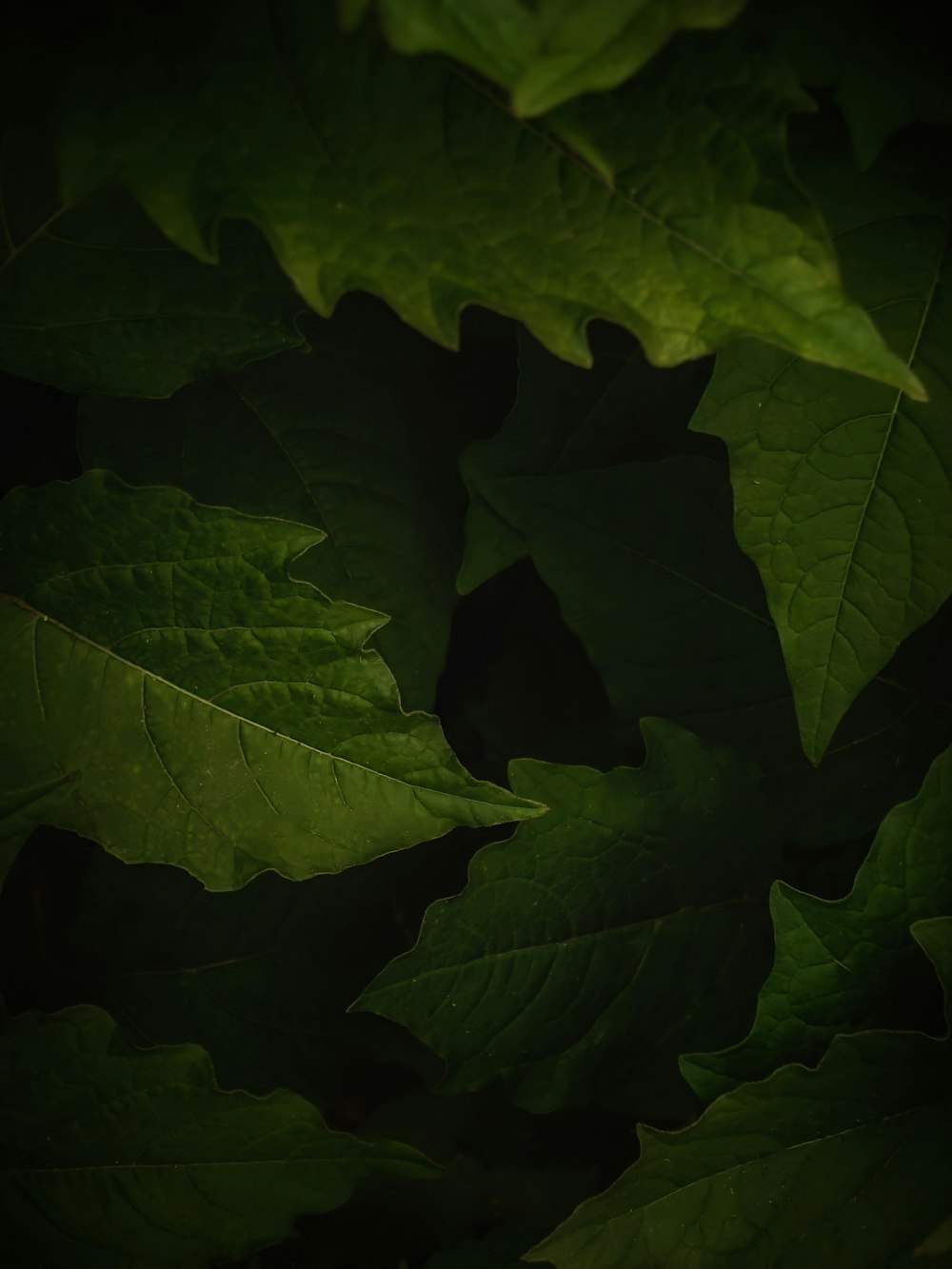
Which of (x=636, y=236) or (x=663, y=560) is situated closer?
(x=636, y=236)

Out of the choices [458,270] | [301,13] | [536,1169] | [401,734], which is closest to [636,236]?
[458,270]

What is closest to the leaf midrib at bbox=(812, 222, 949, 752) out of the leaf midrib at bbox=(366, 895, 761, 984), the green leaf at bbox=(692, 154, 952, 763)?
the green leaf at bbox=(692, 154, 952, 763)

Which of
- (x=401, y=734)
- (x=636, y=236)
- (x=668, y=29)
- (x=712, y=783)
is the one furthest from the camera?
(x=712, y=783)

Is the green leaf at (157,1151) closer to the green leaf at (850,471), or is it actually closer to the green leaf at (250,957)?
the green leaf at (250,957)

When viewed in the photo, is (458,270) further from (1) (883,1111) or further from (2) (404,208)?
(1) (883,1111)

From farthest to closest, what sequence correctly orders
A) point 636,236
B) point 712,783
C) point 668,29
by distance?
point 712,783 → point 636,236 → point 668,29

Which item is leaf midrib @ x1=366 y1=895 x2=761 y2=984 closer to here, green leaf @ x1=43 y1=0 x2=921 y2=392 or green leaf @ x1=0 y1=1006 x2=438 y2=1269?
green leaf @ x1=0 y1=1006 x2=438 y2=1269
